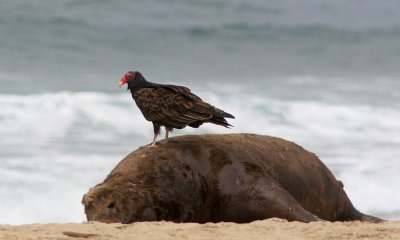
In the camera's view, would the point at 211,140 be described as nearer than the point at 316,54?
Yes

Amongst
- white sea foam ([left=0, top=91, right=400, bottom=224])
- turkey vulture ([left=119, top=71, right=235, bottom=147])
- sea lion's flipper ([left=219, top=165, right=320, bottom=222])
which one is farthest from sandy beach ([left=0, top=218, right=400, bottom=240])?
white sea foam ([left=0, top=91, right=400, bottom=224])

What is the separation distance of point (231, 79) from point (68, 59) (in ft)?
10.2

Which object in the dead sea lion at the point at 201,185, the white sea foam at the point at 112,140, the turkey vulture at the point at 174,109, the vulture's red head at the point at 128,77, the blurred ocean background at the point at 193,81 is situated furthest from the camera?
the blurred ocean background at the point at 193,81

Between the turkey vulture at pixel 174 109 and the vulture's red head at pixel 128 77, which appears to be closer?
the turkey vulture at pixel 174 109

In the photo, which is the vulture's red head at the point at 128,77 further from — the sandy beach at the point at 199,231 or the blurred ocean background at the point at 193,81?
the blurred ocean background at the point at 193,81

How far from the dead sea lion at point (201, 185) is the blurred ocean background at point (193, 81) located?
3.99 metres

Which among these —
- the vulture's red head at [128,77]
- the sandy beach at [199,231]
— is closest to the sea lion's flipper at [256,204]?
the sandy beach at [199,231]

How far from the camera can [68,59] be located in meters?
22.4

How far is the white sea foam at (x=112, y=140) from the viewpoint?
1291cm

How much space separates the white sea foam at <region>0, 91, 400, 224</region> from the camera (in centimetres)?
1291

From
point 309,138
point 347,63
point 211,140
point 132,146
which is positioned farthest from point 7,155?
point 347,63

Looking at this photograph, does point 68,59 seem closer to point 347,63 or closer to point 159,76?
point 159,76

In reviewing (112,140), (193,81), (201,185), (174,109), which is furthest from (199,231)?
(193,81)

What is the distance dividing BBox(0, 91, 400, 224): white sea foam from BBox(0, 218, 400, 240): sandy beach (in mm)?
4807
